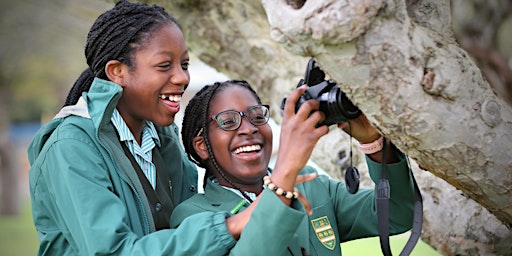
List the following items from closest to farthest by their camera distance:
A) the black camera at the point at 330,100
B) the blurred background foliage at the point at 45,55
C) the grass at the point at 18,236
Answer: the black camera at the point at 330,100 < the blurred background foliage at the point at 45,55 < the grass at the point at 18,236

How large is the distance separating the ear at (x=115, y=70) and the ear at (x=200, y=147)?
1.11ft

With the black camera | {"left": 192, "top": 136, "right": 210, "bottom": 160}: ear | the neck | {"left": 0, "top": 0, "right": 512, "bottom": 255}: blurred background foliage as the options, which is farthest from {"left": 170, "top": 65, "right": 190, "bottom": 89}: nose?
{"left": 0, "top": 0, "right": 512, "bottom": 255}: blurred background foliage

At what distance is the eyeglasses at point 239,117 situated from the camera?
244 centimetres

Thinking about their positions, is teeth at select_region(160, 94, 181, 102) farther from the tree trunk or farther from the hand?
the hand

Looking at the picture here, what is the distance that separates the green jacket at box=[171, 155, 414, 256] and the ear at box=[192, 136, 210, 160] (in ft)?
0.37

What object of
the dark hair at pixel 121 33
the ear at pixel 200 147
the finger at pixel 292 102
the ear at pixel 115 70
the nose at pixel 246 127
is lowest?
the ear at pixel 200 147

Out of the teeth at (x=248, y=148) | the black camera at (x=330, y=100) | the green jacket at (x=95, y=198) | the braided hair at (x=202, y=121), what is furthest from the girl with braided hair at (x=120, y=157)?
the black camera at (x=330, y=100)

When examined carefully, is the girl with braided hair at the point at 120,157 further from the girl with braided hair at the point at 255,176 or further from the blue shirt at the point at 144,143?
the girl with braided hair at the point at 255,176

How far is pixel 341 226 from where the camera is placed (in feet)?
8.46

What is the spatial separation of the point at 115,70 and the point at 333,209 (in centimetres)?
85

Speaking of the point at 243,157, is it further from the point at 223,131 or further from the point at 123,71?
the point at 123,71

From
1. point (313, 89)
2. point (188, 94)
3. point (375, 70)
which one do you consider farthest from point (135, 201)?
point (188, 94)

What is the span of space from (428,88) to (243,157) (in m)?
0.69

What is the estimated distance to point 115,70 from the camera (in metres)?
A: 2.43
